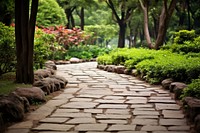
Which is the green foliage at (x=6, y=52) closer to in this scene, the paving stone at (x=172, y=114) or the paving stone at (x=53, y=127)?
the paving stone at (x=53, y=127)

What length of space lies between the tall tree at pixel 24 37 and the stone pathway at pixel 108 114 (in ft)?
3.62

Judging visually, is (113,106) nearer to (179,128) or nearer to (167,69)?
(179,128)

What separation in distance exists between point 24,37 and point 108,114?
Result: 123 inches

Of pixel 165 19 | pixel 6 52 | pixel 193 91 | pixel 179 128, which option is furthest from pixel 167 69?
pixel 165 19

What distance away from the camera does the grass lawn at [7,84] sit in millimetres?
6199

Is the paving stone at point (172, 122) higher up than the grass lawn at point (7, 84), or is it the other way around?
the grass lawn at point (7, 84)

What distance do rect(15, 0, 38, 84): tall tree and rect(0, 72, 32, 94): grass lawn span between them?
0.28 m

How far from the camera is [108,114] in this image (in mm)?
4941

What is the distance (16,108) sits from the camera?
453 cm

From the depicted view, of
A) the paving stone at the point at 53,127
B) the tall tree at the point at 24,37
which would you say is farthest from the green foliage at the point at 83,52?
the paving stone at the point at 53,127

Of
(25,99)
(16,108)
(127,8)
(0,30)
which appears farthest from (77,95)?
(127,8)

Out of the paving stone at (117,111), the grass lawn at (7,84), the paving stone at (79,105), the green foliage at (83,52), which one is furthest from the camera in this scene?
the green foliage at (83,52)

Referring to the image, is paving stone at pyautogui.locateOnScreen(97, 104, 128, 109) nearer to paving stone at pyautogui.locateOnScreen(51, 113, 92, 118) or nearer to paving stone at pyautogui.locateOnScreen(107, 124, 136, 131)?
paving stone at pyautogui.locateOnScreen(51, 113, 92, 118)

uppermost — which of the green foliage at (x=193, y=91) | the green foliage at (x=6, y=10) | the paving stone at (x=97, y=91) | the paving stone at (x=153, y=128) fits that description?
the green foliage at (x=6, y=10)
